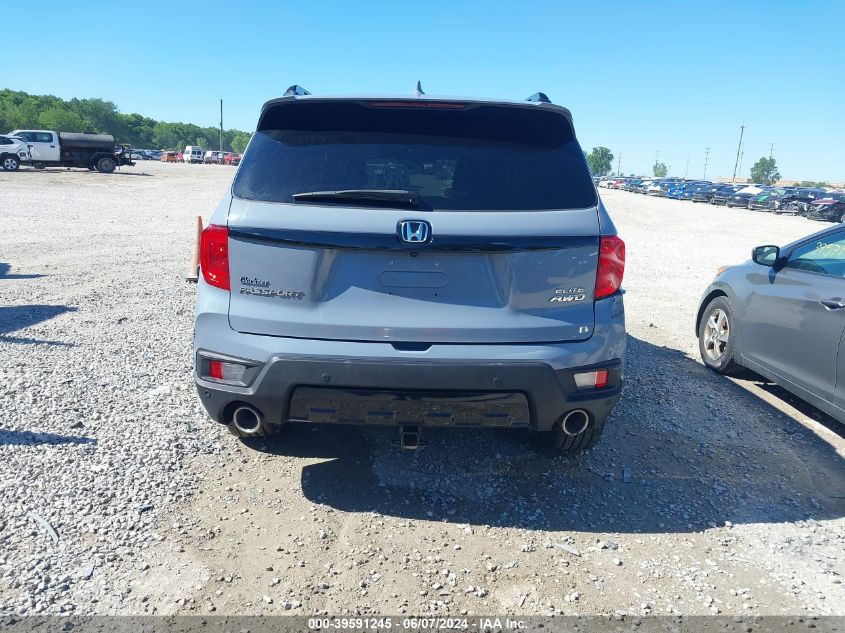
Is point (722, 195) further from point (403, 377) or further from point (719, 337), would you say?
point (403, 377)

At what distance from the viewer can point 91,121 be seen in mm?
125250

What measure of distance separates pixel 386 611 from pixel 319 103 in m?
2.39

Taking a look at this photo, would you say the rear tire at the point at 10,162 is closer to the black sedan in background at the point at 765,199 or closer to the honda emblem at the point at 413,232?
the honda emblem at the point at 413,232

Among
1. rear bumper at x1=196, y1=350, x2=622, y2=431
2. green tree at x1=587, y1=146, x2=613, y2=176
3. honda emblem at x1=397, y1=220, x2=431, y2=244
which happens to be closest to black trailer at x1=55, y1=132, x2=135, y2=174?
rear bumper at x1=196, y1=350, x2=622, y2=431

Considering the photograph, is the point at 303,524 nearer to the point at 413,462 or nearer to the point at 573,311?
the point at 413,462

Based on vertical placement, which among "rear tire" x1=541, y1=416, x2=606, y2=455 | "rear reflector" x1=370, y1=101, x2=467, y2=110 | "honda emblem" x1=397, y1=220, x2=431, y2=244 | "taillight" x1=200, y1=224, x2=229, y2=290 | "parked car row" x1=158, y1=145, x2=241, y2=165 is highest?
"parked car row" x1=158, y1=145, x2=241, y2=165

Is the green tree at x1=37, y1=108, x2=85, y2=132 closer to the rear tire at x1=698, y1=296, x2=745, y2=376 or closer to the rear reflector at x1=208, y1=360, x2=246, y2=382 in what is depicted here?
the rear tire at x1=698, y1=296, x2=745, y2=376

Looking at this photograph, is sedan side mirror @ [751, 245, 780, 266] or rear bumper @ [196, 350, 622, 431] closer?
rear bumper @ [196, 350, 622, 431]

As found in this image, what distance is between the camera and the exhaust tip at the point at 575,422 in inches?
126

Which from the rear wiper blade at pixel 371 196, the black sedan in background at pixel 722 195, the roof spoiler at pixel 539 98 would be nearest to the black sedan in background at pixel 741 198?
the black sedan in background at pixel 722 195

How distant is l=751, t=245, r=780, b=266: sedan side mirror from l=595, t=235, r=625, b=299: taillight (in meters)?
2.73

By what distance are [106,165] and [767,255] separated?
4241cm

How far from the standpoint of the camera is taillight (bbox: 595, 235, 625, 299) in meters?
3.10

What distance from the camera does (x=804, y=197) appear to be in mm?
41938
